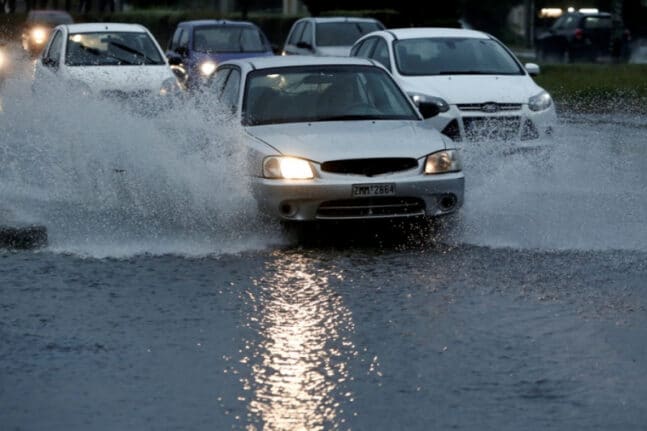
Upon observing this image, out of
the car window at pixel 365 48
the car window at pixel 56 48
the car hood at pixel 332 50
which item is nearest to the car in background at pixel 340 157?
the car window at pixel 365 48

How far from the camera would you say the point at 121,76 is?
22031 millimetres

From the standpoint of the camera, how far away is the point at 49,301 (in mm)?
9398

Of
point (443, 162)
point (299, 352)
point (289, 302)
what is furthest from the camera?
point (443, 162)

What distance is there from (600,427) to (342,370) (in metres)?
1.48

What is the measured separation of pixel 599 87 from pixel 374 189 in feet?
62.4

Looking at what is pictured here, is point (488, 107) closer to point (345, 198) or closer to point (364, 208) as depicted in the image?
point (364, 208)

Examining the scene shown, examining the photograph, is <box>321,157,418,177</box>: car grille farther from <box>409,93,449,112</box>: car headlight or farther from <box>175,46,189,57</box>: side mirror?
<box>175,46,189,57</box>: side mirror

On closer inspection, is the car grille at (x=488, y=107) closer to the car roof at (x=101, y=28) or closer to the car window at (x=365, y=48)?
the car window at (x=365, y=48)

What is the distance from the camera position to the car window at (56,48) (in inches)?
918

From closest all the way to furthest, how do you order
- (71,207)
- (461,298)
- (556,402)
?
(556,402) < (461,298) < (71,207)

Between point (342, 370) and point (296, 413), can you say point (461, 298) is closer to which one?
point (342, 370)

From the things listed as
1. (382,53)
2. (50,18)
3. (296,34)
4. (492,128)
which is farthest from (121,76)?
(50,18)

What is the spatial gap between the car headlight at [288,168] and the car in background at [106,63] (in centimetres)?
877

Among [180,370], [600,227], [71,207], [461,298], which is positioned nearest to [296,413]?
[180,370]
